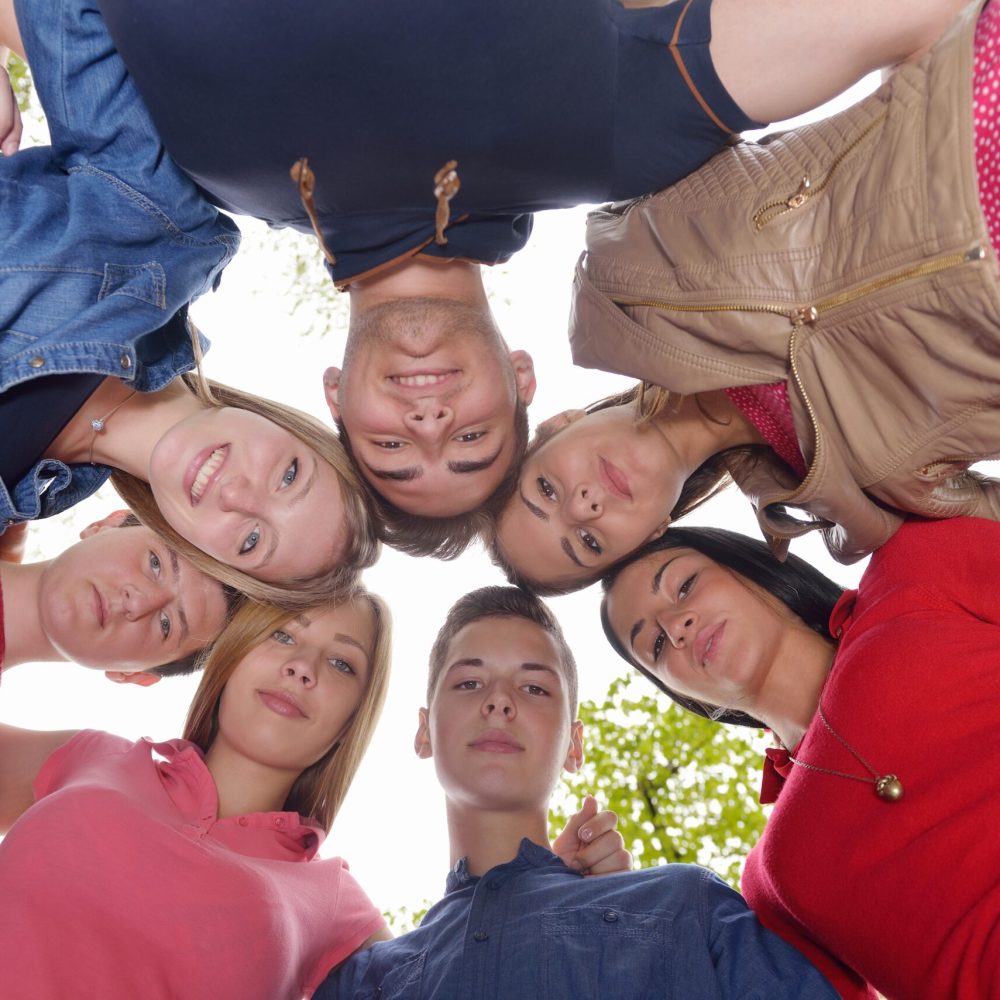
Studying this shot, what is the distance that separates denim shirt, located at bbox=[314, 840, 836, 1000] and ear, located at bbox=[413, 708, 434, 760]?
0.43 meters

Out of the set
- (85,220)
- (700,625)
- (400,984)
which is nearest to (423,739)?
(400,984)

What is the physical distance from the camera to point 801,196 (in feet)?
6.09

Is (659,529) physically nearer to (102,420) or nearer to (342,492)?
(342,492)

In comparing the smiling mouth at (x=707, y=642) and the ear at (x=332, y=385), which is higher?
the ear at (x=332, y=385)

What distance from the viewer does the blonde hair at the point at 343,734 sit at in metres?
2.93

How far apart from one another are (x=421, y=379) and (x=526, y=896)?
127cm

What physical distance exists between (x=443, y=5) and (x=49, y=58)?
85 centimetres

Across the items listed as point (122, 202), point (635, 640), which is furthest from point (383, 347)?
point (635, 640)

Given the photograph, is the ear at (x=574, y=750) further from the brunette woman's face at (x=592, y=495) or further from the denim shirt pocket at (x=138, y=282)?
the denim shirt pocket at (x=138, y=282)

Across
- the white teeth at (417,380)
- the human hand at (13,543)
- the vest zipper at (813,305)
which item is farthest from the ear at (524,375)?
the human hand at (13,543)

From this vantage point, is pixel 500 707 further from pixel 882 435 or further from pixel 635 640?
pixel 882 435

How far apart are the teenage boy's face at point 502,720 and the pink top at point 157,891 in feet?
1.45

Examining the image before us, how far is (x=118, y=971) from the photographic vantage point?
227 centimetres

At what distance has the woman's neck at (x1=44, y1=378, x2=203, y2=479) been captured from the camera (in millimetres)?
2533
